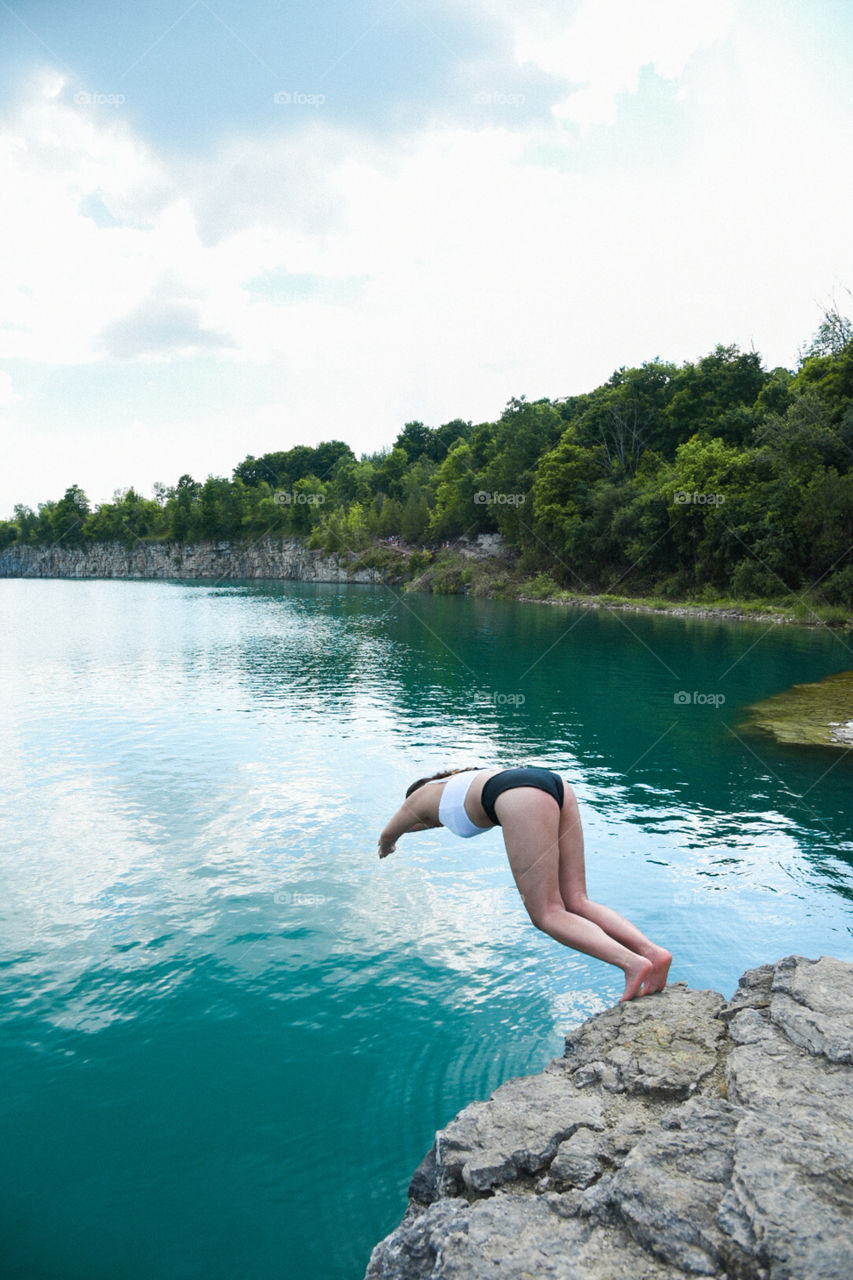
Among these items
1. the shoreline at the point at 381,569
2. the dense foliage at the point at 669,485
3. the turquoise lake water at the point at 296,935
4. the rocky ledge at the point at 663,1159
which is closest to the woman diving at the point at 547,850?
the rocky ledge at the point at 663,1159

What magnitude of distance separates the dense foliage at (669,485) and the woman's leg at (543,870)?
4730 cm

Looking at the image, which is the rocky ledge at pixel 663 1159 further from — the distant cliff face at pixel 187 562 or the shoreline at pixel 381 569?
the distant cliff face at pixel 187 562

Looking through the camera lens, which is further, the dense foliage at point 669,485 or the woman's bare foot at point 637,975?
the dense foliage at point 669,485

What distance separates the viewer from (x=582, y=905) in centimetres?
455

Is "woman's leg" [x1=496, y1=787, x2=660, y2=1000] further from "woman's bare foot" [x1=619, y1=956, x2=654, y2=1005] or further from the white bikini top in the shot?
the white bikini top

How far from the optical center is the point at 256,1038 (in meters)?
6.13

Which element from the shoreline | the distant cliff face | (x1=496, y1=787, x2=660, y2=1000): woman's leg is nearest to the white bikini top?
(x1=496, y1=787, x2=660, y2=1000): woman's leg

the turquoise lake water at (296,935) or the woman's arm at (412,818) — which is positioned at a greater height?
the woman's arm at (412,818)

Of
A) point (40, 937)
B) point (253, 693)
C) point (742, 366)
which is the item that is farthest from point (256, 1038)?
point (742, 366)

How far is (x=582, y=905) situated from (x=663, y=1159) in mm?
1642

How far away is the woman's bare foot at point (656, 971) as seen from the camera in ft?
14.8

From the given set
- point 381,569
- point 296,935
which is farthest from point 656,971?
point 381,569

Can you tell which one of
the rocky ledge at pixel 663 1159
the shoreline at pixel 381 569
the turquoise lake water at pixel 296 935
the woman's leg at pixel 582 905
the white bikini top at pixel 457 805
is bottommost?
the turquoise lake water at pixel 296 935

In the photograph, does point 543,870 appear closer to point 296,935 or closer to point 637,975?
point 637,975
